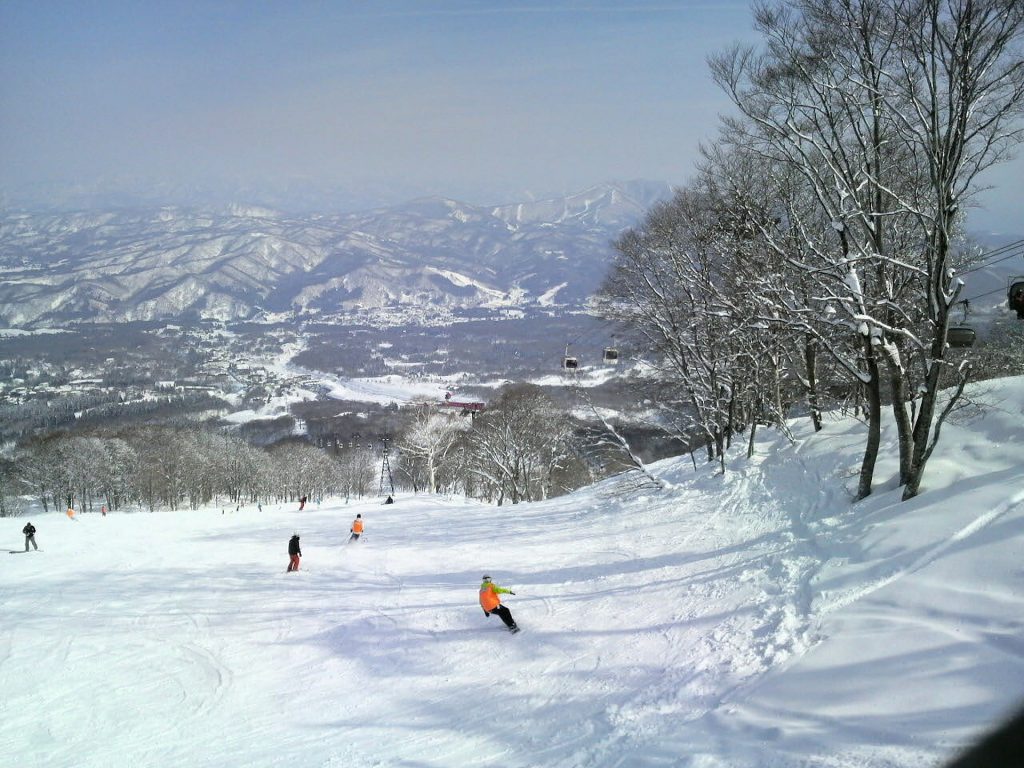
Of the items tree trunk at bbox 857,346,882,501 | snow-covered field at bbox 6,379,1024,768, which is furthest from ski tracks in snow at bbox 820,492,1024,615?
tree trunk at bbox 857,346,882,501

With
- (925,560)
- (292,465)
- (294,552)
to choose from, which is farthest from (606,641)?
(292,465)

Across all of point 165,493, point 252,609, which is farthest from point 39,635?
point 165,493

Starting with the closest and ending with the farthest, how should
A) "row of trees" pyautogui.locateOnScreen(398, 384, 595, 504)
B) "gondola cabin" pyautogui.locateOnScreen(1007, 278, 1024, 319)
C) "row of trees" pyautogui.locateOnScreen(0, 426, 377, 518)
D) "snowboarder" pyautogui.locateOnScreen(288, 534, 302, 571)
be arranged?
"gondola cabin" pyautogui.locateOnScreen(1007, 278, 1024, 319) → "snowboarder" pyautogui.locateOnScreen(288, 534, 302, 571) → "row of trees" pyautogui.locateOnScreen(398, 384, 595, 504) → "row of trees" pyautogui.locateOnScreen(0, 426, 377, 518)

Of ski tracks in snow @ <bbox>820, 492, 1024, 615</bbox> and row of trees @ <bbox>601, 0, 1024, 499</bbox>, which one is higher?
row of trees @ <bbox>601, 0, 1024, 499</bbox>

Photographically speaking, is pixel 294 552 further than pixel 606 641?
Yes

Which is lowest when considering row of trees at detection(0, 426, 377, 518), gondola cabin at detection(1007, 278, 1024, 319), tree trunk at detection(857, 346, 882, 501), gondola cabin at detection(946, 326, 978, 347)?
row of trees at detection(0, 426, 377, 518)

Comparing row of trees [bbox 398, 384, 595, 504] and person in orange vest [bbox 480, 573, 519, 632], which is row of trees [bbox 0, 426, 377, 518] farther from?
person in orange vest [bbox 480, 573, 519, 632]

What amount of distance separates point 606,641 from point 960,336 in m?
7.10

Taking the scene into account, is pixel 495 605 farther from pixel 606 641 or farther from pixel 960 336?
pixel 960 336

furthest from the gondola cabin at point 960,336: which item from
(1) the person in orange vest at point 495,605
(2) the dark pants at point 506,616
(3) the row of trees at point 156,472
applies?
(3) the row of trees at point 156,472

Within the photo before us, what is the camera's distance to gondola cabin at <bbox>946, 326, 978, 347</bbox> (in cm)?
853

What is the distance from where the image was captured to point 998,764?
4.27 metres

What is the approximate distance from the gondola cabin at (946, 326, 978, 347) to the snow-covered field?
86.5 inches

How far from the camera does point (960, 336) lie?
28.2ft
